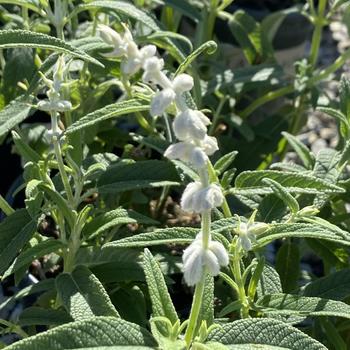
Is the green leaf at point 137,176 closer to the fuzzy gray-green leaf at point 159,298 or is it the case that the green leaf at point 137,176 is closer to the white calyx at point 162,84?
the fuzzy gray-green leaf at point 159,298

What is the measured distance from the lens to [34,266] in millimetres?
1598

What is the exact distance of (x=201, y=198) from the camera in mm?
763

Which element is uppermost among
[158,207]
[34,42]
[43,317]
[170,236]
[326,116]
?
[34,42]

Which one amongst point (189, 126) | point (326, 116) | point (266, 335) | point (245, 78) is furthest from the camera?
point (326, 116)

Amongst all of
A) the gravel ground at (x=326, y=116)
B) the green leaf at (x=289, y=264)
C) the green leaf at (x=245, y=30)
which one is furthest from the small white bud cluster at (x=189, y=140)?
the gravel ground at (x=326, y=116)

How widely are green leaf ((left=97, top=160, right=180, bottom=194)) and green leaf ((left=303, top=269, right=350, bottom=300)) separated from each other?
0.29 metres

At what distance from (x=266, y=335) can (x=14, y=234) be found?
1.54 ft

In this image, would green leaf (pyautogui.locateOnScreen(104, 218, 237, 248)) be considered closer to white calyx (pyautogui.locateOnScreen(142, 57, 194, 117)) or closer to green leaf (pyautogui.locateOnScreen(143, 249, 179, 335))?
green leaf (pyautogui.locateOnScreen(143, 249, 179, 335))

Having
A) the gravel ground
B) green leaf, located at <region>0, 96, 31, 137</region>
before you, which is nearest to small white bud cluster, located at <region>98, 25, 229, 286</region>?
green leaf, located at <region>0, 96, 31, 137</region>

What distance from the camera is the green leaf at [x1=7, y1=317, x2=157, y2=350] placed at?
35.5 inches

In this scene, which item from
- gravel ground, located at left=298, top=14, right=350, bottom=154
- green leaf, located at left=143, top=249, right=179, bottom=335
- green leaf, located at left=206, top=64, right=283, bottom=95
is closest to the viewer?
green leaf, located at left=143, top=249, right=179, bottom=335

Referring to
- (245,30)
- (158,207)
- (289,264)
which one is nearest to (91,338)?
(289,264)

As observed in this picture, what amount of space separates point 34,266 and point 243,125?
1.95 feet

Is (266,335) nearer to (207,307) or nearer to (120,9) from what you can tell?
(207,307)
